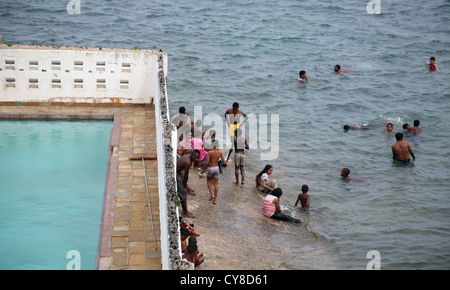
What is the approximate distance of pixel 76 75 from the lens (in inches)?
645

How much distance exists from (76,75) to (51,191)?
419 cm

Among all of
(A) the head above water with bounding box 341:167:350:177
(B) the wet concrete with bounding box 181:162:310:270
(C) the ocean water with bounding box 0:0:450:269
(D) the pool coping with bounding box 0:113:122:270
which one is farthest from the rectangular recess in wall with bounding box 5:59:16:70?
(A) the head above water with bounding box 341:167:350:177

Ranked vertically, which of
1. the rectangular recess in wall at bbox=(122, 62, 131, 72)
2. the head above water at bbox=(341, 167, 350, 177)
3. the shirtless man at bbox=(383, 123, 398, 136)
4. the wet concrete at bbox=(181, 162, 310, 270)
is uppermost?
the rectangular recess in wall at bbox=(122, 62, 131, 72)

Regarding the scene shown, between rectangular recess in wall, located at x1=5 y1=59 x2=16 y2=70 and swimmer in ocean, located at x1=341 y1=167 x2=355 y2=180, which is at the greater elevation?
rectangular recess in wall, located at x1=5 y1=59 x2=16 y2=70

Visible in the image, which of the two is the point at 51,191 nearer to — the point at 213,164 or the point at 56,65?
the point at 213,164

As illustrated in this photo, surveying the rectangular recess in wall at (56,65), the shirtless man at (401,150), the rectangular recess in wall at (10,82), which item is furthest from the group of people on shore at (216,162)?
the rectangular recess in wall at (10,82)

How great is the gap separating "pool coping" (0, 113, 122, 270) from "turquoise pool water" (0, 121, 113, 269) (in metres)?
0.15

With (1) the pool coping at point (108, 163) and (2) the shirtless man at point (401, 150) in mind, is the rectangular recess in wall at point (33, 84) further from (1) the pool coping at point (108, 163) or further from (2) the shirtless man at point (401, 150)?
(2) the shirtless man at point (401, 150)

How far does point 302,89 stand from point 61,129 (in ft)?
47.8

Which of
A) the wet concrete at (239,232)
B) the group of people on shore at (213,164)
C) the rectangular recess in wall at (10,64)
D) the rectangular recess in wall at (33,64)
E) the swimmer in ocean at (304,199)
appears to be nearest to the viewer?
the wet concrete at (239,232)

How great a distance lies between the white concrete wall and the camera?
1600 centimetres

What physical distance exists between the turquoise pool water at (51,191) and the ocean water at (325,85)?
448cm

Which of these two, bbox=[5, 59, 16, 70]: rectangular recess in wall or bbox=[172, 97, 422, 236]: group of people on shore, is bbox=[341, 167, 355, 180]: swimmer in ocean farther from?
bbox=[5, 59, 16, 70]: rectangular recess in wall

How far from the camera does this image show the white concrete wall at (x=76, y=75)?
52.5 feet
